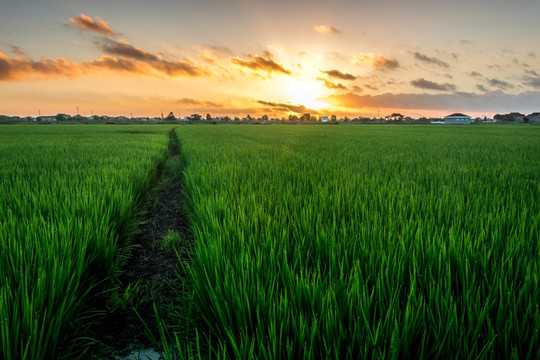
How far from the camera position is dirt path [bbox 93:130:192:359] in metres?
1.62

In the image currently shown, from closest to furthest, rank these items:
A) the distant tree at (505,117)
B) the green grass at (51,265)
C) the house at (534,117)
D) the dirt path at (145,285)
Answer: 1. the green grass at (51,265)
2. the dirt path at (145,285)
3. the house at (534,117)
4. the distant tree at (505,117)

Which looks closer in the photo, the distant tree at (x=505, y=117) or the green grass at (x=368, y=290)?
the green grass at (x=368, y=290)

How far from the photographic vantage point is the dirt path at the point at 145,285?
1622 millimetres

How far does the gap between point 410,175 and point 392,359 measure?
12.7 ft

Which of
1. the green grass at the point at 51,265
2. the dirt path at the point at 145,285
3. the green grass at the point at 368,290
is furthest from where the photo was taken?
the dirt path at the point at 145,285

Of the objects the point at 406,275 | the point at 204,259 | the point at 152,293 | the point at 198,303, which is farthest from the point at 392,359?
the point at 152,293

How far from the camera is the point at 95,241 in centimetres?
198

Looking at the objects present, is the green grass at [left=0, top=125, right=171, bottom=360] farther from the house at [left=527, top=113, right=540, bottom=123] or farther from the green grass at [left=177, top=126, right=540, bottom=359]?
the house at [left=527, top=113, right=540, bottom=123]

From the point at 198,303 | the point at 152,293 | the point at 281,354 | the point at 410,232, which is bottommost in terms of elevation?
the point at 152,293

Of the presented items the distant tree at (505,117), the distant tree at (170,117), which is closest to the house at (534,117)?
the distant tree at (505,117)

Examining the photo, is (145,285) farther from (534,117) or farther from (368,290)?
(534,117)

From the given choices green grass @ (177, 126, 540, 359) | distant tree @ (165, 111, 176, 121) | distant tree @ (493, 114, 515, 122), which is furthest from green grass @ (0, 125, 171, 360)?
distant tree @ (493, 114, 515, 122)

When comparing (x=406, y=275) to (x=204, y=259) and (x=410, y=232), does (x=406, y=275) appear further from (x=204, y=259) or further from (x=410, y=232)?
(x=204, y=259)

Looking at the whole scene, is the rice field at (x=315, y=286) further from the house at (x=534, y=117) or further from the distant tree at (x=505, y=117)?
the distant tree at (x=505, y=117)
